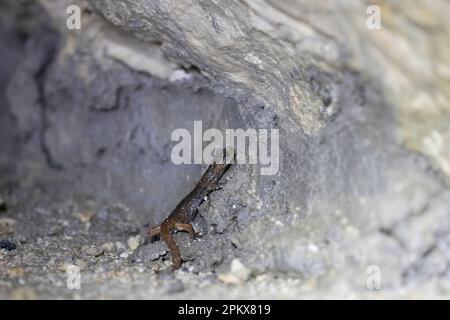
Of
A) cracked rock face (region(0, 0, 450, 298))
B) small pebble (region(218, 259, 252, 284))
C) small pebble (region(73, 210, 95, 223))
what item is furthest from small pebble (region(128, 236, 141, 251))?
small pebble (region(218, 259, 252, 284))

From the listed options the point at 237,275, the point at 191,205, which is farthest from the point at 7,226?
the point at 237,275

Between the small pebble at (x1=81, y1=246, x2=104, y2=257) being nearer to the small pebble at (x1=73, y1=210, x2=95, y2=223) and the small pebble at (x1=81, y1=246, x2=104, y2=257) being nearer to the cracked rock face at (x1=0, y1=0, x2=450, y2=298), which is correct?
the cracked rock face at (x1=0, y1=0, x2=450, y2=298)

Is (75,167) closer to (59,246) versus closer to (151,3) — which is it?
(59,246)

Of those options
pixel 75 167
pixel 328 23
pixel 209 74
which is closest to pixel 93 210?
pixel 75 167

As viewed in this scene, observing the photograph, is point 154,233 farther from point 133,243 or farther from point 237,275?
point 237,275

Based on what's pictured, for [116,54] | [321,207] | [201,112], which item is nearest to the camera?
[321,207]

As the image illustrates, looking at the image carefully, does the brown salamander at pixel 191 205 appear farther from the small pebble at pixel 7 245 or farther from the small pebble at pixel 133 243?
the small pebble at pixel 7 245
